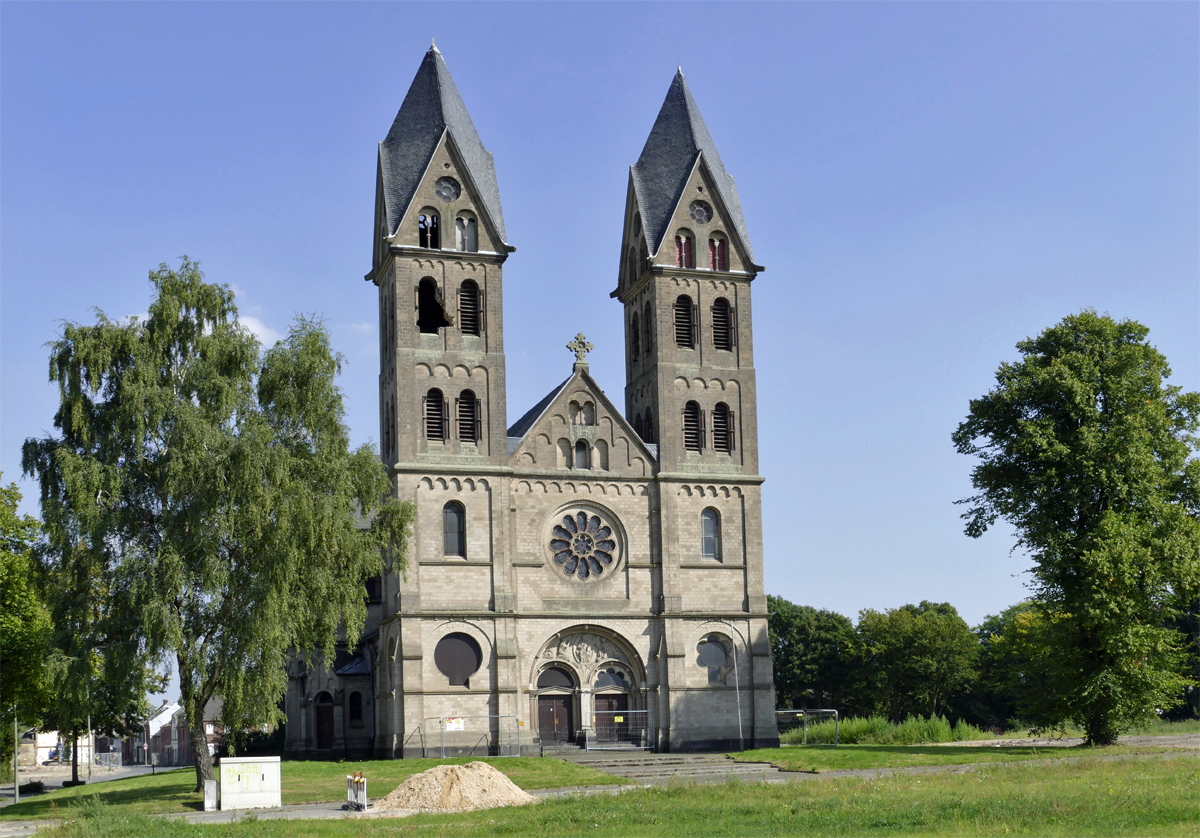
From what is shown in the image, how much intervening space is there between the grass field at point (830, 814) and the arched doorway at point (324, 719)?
1215 inches

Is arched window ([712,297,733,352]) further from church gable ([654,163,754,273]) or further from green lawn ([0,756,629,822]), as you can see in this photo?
green lawn ([0,756,629,822])

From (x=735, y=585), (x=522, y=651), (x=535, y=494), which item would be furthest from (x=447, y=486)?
(x=735, y=585)

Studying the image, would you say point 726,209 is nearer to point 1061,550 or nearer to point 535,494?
point 535,494

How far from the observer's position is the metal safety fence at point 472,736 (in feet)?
165

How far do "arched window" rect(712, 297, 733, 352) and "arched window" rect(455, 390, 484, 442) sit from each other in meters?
10.9

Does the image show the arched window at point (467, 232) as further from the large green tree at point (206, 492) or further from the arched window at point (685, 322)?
the large green tree at point (206, 492)

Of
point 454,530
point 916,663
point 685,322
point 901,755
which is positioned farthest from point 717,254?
point 916,663

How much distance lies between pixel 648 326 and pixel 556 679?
604 inches

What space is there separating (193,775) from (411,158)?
25.6 m

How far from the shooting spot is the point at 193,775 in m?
46.1

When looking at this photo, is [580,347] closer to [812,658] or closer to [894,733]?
[894,733]

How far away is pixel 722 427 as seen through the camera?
5734cm

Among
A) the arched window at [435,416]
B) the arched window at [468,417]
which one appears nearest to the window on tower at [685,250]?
the arched window at [468,417]

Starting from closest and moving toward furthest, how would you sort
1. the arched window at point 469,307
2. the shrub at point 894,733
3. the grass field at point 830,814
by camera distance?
the grass field at point 830,814 → the arched window at point 469,307 → the shrub at point 894,733
